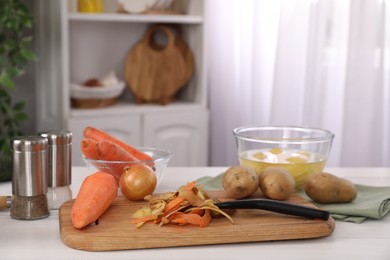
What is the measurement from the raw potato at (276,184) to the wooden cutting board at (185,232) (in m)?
0.08

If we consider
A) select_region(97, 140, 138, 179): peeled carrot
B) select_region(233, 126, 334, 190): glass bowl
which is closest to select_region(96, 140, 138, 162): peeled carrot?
select_region(97, 140, 138, 179): peeled carrot

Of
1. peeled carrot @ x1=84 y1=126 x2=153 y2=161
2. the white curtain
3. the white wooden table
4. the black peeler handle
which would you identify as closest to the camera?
the white wooden table

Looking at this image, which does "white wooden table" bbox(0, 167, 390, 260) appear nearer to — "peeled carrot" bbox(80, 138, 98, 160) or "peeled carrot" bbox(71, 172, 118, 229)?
"peeled carrot" bbox(71, 172, 118, 229)

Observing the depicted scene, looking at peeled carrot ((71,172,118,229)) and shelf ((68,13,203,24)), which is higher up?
shelf ((68,13,203,24))

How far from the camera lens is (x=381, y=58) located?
2.54 m

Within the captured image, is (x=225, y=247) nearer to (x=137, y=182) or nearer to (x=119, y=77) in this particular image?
(x=137, y=182)

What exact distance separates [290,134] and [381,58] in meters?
1.05

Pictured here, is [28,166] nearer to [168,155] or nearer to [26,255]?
[26,255]

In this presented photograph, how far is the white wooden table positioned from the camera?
3.52 feet

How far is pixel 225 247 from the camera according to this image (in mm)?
1122

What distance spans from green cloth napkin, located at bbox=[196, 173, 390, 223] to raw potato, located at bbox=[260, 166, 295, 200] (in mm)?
89

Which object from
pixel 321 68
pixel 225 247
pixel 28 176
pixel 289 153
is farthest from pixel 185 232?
pixel 321 68

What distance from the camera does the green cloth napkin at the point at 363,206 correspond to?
1.29 meters

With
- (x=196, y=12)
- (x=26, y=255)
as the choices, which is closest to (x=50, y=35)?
(x=196, y=12)
